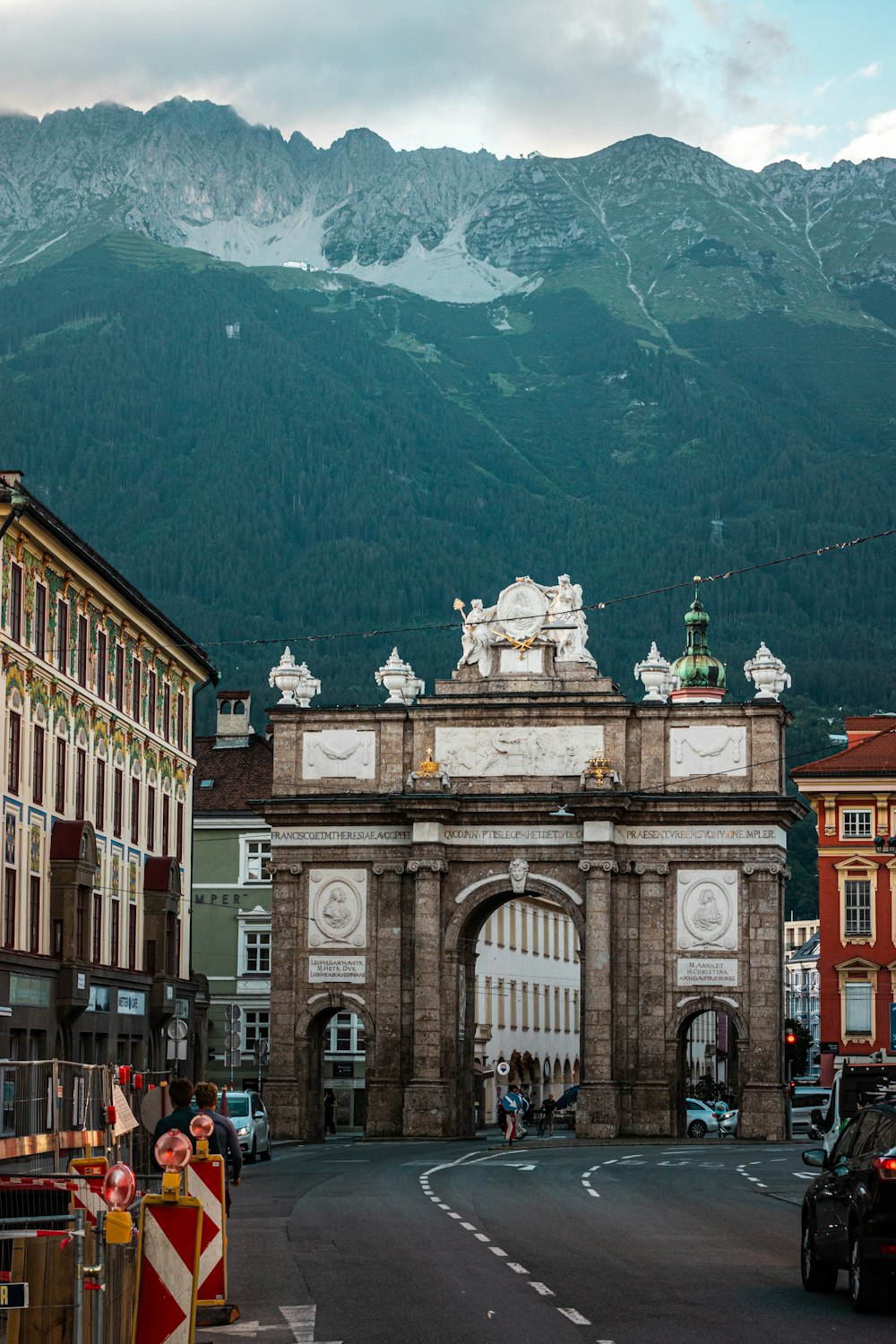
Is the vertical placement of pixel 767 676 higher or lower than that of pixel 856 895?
higher

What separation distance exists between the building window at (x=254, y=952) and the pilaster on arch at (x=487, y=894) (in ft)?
71.6

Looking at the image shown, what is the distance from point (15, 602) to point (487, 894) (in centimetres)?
2600

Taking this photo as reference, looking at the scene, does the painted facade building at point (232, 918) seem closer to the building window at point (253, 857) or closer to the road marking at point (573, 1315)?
the building window at point (253, 857)

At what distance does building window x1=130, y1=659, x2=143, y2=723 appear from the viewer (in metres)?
66.1

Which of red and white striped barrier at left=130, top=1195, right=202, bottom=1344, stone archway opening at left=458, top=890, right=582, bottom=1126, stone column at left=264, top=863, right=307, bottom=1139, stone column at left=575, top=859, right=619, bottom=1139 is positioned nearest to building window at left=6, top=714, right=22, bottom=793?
stone column at left=264, top=863, right=307, bottom=1139

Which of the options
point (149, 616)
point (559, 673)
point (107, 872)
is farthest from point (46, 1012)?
point (559, 673)

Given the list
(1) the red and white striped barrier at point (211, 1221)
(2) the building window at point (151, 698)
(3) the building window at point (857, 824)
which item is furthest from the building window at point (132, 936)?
(1) the red and white striped barrier at point (211, 1221)

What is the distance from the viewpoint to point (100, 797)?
61.5 m

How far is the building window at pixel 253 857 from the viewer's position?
312 ft

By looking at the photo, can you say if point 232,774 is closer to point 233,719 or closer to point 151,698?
point 233,719

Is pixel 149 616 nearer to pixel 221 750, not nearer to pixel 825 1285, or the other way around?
pixel 221 750

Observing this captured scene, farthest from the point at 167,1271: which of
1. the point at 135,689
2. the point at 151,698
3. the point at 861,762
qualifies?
the point at 861,762

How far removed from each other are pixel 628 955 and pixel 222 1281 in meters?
52.6

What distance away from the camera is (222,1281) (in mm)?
20422
